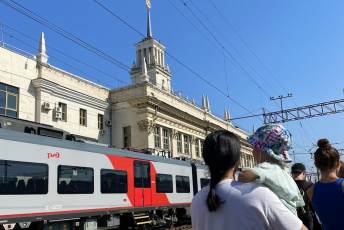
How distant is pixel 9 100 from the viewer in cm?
2934

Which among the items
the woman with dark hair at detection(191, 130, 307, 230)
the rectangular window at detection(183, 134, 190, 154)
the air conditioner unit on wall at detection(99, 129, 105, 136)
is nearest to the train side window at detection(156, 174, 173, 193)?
the woman with dark hair at detection(191, 130, 307, 230)

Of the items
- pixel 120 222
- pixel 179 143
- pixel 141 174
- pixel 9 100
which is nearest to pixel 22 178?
pixel 120 222

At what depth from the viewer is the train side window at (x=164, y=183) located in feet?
Result: 67.0

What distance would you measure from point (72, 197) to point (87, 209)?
100 cm

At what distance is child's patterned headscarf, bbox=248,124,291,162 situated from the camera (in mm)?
3182

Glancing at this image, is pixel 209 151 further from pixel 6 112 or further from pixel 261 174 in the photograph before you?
pixel 6 112

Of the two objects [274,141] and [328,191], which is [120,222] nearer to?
[328,191]

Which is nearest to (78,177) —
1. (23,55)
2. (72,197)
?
(72,197)

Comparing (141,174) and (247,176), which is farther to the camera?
(141,174)

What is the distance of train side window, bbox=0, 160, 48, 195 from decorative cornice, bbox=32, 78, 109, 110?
1941 centimetres

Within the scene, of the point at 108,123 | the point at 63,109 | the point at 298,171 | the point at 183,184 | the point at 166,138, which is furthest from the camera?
the point at 166,138

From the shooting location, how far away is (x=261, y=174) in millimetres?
2635

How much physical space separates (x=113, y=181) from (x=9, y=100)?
A: 1543cm

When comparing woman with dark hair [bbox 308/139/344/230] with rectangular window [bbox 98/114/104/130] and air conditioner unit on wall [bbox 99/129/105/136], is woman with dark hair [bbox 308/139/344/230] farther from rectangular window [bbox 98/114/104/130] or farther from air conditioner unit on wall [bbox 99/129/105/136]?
rectangular window [bbox 98/114/104/130]
